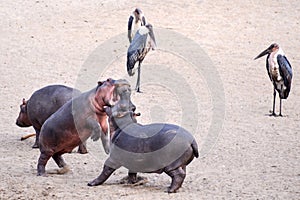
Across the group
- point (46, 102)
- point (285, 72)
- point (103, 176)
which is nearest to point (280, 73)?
point (285, 72)

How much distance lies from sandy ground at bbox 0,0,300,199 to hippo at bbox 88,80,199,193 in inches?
7.0

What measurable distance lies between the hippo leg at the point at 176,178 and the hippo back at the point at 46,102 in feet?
6.15

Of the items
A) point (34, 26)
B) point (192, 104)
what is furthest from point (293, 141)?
point (34, 26)

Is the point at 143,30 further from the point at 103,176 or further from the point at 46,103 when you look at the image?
the point at 103,176

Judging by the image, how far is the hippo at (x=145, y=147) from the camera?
21.4 ft

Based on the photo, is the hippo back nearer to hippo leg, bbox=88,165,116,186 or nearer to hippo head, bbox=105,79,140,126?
hippo head, bbox=105,79,140,126

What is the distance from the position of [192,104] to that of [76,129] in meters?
4.20

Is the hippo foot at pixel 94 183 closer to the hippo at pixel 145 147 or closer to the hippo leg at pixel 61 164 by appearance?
the hippo at pixel 145 147

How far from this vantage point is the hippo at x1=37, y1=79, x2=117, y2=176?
685 cm

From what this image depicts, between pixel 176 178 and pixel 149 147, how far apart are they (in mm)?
339

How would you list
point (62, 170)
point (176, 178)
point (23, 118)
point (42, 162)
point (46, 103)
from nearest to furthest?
point (176, 178) → point (42, 162) → point (62, 170) → point (46, 103) → point (23, 118)

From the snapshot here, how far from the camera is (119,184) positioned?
22.4ft

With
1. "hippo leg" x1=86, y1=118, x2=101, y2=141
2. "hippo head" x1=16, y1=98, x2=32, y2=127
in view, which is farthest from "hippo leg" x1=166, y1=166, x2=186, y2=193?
"hippo head" x1=16, y1=98, x2=32, y2=127

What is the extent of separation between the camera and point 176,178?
21.4 feet
